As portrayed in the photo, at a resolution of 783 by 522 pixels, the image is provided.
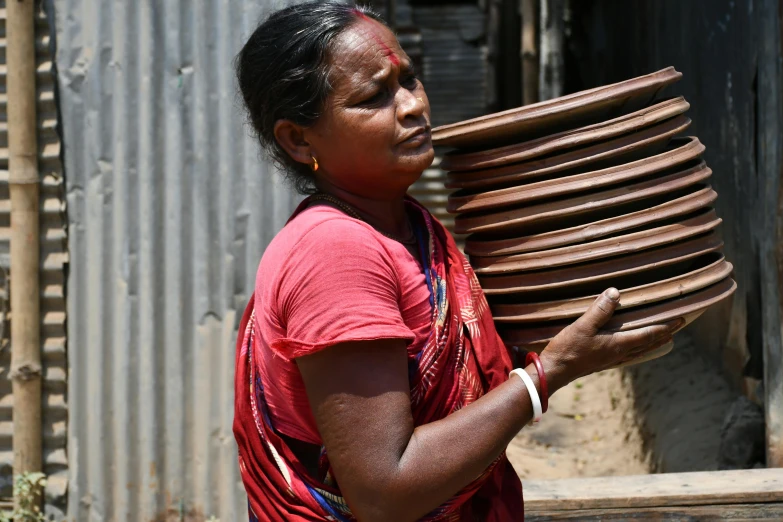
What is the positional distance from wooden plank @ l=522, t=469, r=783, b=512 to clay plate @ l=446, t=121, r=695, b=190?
1.46 metres

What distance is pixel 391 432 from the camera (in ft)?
5.14

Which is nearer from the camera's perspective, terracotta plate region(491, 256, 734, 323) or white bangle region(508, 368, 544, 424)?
white bangle region(508, 368, 544, 424)

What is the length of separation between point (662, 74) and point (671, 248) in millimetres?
371

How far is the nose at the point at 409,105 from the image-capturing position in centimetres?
175

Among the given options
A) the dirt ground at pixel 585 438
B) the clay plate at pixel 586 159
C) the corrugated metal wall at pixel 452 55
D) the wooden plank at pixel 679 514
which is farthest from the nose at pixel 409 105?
the corrugated metal wall at pixel 452 55

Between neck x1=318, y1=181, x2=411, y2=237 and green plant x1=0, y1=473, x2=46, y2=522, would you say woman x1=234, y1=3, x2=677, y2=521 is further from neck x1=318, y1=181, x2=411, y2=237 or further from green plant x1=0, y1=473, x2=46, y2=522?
green plant x1=0, y1=473, x2=46, y2=522

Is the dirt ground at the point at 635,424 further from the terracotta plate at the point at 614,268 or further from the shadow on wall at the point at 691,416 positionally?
the terracotta plate at the point at 614,268

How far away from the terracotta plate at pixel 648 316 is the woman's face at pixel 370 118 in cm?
43

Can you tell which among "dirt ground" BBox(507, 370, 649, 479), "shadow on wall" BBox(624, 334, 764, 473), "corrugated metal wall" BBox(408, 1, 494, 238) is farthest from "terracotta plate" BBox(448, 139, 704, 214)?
"corrugated metal wall" BBox(408, 1, 494, 238)

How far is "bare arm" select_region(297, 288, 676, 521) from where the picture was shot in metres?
1.56

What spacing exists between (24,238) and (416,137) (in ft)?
7.14

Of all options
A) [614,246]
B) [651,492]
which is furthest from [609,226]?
[651,492]

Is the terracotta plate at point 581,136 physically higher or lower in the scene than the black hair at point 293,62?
lower

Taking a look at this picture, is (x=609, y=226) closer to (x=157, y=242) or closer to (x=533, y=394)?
(x=533, y=394)
